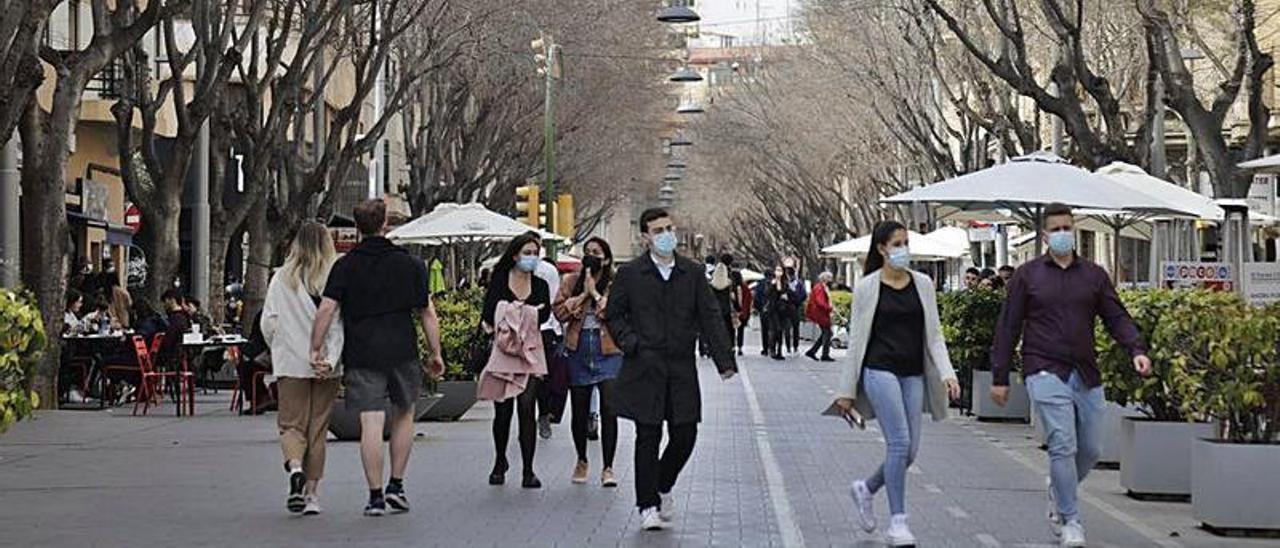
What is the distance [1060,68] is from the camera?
3073cm

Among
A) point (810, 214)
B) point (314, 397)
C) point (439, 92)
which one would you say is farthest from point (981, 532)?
point (810, 214)

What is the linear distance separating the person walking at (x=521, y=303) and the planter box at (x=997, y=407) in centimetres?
868

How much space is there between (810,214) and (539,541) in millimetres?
82682

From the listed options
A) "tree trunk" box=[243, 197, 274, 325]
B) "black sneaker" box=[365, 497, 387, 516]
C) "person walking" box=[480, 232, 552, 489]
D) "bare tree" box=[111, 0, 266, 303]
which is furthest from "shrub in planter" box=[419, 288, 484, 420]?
"tree trunk" box=[243, 197, 274, 325]

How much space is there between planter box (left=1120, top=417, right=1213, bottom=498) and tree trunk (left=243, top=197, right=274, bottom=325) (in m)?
20.3

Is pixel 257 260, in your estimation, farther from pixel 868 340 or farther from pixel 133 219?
pixel 868 340

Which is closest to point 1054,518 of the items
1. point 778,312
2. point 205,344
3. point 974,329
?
point 974,329

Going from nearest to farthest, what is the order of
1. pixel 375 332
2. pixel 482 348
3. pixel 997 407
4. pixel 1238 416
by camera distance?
pixel 1238 416
pixel 375 332
pixel 482 348
pixel 997 407

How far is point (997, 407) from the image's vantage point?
23.9 meters

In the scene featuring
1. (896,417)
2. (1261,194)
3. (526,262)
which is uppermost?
(1261,194)

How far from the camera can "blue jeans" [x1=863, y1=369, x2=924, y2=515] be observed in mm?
12680

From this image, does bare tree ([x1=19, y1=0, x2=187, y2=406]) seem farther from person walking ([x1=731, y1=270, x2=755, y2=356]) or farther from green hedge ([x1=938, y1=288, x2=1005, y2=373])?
person walking ([x1=731, y1=270, x2=755, y2=356])

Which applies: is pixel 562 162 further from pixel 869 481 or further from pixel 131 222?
pixel 869 481

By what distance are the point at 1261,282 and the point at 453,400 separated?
305 inches
